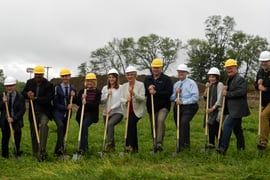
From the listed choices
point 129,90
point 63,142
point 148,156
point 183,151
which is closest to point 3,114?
point 63,142

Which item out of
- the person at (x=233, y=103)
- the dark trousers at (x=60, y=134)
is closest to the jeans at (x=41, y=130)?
the dark trousers at (x=60, y=134)

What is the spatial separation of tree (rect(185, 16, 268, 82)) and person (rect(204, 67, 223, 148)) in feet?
169

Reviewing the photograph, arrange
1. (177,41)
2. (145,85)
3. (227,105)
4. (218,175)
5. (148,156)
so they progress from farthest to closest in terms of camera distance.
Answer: (177,41)
(145,85)
(227,105)
(148,156)
(218,175)

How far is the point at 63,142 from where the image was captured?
428 inches

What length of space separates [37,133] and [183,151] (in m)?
3.55

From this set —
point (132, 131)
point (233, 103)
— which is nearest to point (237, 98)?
point (233, 103)

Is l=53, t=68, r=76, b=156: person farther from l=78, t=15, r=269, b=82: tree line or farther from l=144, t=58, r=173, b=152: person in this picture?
l=78, t=15, r=269, b=82: tree line

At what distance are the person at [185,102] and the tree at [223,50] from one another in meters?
51.7

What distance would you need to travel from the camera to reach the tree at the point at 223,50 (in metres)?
62.6

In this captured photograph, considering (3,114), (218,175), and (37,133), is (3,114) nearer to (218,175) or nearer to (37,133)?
(37,133)

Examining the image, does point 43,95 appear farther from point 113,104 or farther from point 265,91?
point 265,91

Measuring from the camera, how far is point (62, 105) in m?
10.9

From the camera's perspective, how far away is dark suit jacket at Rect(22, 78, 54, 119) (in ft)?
35.1

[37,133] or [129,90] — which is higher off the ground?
[129,90]
